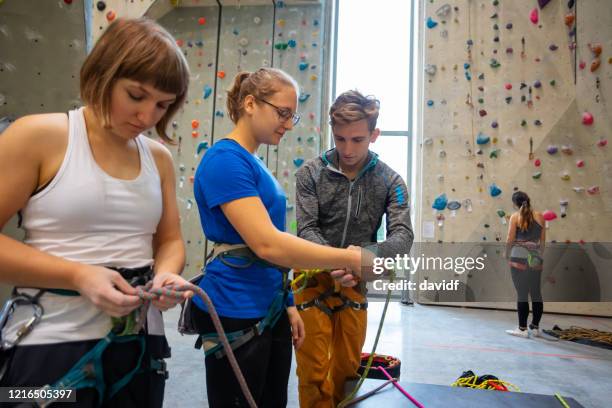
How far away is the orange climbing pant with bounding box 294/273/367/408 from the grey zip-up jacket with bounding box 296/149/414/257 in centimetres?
15

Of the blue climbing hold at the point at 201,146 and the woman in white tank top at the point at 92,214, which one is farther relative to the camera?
the blue climbing hold at the point at 201,146

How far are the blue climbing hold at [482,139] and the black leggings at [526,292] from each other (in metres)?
1.63

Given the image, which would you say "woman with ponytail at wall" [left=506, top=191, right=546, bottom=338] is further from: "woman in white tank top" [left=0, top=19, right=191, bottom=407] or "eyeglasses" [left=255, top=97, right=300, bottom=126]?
"woman in white tank top" [left=0, top=19, right=191, bottom=407]

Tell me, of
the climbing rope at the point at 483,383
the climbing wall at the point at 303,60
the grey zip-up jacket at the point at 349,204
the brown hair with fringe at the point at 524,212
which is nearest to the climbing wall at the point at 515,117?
the brown hair with fringe at the point at 524,212

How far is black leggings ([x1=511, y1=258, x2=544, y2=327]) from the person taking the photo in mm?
3752

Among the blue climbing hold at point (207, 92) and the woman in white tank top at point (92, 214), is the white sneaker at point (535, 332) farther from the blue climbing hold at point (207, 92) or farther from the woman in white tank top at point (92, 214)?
the blue climbing hold at point (207, 92)

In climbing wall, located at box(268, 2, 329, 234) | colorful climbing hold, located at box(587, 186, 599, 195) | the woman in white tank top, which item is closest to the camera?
the woman in white tank top

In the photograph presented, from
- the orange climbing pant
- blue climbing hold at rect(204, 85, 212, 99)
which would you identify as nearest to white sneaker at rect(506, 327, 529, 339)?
the orange climbing pant

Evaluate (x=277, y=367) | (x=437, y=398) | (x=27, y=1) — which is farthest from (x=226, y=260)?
(x=27, y=1)

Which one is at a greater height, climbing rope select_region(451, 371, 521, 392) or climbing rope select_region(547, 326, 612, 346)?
climbing rope select_region(451, 371, 521, 392)

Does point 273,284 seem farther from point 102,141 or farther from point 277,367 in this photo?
point 102,141

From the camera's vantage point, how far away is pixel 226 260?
0.94 m

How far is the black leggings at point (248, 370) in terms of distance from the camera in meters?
0.90

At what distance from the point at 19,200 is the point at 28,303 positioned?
0.15m
